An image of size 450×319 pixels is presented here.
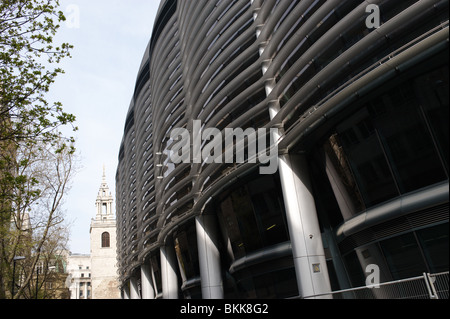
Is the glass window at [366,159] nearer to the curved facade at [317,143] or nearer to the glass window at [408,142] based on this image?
the curved facade at [317,143]

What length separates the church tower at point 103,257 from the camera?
101 m

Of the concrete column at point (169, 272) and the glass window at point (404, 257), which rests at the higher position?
the concrete column at point (169, 272)

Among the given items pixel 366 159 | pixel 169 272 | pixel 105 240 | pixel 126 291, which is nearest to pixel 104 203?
pixel 105 240

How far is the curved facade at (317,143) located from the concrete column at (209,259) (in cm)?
9

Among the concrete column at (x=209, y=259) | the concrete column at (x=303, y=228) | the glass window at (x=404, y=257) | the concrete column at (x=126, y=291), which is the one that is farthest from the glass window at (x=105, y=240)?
the glass window at (x=404, y=257)

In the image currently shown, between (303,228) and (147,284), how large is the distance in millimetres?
35347

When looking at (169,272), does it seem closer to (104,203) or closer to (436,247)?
(436,247)

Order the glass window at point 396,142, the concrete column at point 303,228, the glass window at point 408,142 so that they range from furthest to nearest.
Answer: the concrete column at point 303,228
the glass window at point 408,142
the glass window at point 396,142

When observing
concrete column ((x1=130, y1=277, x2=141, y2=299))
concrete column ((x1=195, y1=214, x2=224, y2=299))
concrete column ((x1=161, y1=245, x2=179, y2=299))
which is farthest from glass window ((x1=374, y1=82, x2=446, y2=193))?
concrete column ((x1=130, y1=277, x2=141, y2=299))

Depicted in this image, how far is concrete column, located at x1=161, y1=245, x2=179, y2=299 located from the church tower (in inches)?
2548

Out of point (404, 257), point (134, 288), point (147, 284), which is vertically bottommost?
point (404, 257)

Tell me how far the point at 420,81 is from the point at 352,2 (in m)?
5.70

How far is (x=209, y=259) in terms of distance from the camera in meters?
30.2
